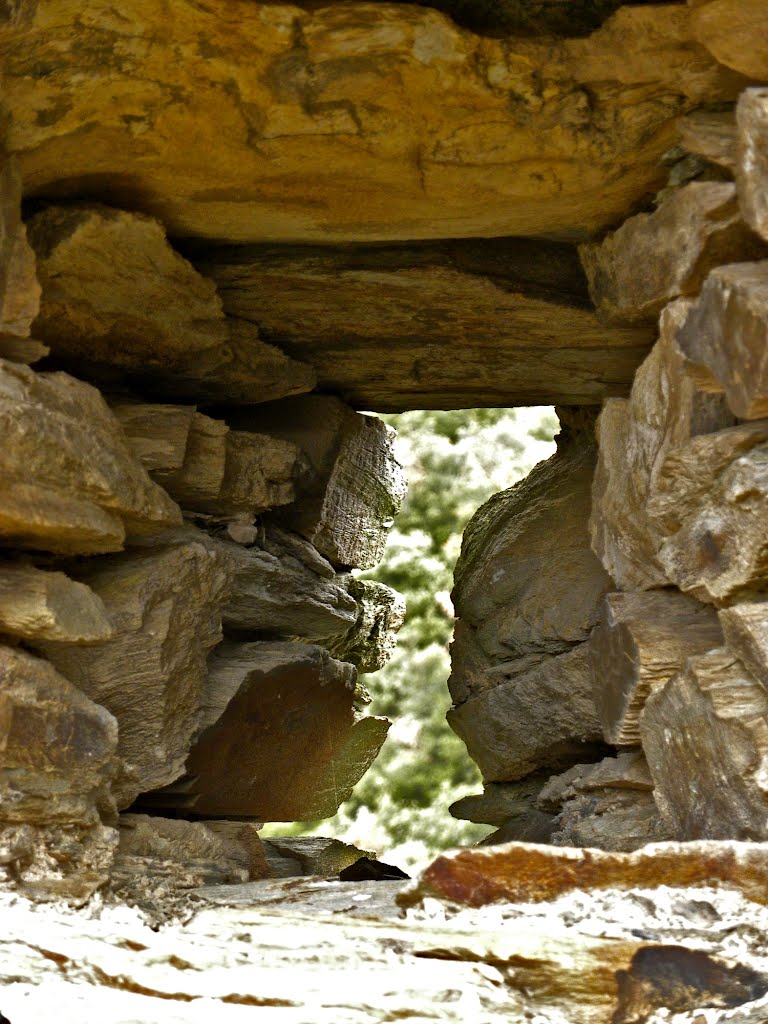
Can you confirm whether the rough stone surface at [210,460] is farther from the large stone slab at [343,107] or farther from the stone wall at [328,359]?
the large stone slab at [343,107]

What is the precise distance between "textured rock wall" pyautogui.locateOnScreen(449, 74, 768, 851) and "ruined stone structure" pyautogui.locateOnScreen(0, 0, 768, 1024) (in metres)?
0.02

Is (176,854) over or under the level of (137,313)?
under

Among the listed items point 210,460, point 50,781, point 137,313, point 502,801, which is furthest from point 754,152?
point 502,801

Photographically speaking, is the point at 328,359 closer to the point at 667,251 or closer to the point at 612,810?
the point at 667,251

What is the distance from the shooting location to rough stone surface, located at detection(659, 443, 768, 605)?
424cm

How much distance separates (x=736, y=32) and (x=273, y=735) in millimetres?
3959

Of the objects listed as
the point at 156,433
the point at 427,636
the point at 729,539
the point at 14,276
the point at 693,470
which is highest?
the point at 14,276

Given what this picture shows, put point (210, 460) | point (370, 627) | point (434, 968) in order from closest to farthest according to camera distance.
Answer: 1. point (434, 968)
2. point (210, 460)
3. point (370, 627)

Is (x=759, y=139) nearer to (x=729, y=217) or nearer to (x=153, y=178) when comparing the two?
(x=729, y=217)

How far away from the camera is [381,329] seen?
6.48 meters

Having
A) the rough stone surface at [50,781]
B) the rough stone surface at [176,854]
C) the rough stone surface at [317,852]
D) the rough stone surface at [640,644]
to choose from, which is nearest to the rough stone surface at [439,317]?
the rough stone surface at [640,644]

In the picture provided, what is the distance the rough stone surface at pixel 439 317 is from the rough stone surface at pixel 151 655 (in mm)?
1317

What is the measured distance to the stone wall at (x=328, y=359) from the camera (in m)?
4.55

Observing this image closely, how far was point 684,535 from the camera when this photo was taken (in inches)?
186
